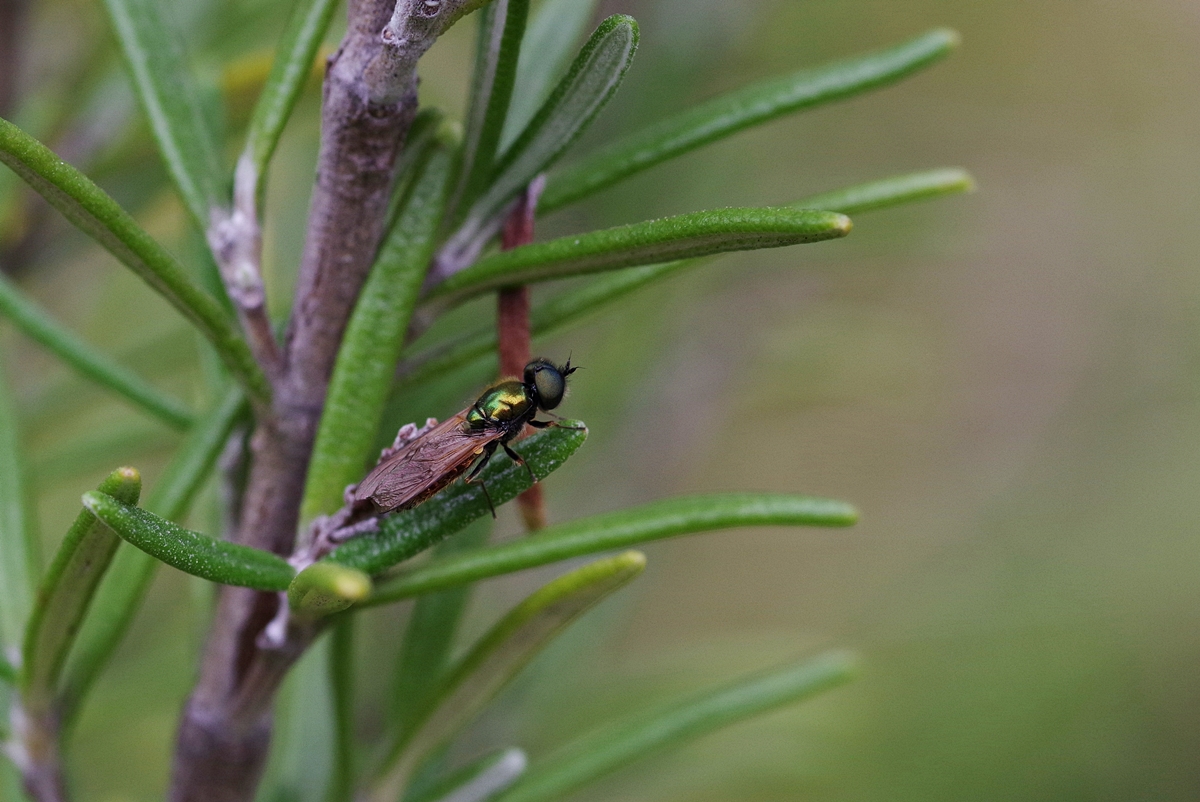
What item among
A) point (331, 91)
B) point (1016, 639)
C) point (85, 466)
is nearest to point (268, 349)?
point (331, 91)

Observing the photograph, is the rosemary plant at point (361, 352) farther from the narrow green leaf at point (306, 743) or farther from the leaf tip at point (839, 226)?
the narrow green leaf at point (306, 743)

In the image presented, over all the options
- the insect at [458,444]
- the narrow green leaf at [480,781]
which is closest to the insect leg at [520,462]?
the insect at [458,444]

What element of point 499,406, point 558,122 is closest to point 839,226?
point 558,122

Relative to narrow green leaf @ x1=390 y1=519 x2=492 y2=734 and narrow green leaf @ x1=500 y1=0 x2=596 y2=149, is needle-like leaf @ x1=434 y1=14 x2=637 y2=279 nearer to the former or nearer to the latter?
narrow green leaf @ x1=500 y1=0 x2=596 y2=149

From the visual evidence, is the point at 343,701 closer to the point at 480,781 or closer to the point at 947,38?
the point at 480,781

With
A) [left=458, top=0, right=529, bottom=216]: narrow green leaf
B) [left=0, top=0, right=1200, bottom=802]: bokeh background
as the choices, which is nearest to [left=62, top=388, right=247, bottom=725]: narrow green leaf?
[left=0, top=0, right=1200, bottom=802]: bokeh background

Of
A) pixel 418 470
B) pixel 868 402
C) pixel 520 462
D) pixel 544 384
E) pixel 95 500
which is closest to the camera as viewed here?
pixel 95 500
